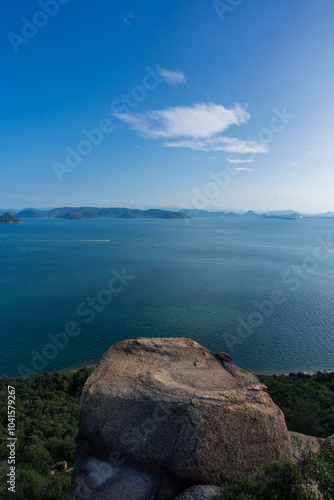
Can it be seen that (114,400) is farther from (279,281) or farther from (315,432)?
(279,281)

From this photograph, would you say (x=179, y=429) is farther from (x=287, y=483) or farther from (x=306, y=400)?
(x=306, y=400)

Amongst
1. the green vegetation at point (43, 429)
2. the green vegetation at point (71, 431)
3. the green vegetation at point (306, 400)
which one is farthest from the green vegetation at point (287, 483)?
the green vegetation at point (306, 400)

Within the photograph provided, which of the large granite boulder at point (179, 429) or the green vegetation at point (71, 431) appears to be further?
the large granite boulder at point (179, 429)

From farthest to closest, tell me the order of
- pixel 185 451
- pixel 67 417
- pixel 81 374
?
pixel 81 374
pixel 67 417
pixel 185 451

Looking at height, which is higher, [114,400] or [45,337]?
[114,400]

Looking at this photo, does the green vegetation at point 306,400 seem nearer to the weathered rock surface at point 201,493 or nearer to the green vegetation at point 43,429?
the weathered rock surface at point 201,493

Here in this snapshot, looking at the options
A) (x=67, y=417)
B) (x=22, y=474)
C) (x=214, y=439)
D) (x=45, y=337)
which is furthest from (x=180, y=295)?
(x=214, y=439)

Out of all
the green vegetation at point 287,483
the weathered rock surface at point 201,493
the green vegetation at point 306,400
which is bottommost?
the green vegetation at point 306,400

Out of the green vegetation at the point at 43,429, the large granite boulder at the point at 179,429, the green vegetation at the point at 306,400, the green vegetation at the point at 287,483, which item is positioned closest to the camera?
the green vegetation at the point at 287,483
